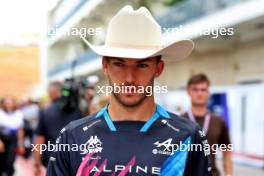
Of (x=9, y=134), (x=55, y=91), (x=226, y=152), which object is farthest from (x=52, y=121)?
(x=9, y=134)

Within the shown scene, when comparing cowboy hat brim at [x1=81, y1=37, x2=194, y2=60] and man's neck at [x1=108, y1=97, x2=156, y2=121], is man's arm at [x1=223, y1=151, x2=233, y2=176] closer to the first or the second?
cowboy hat brim at [x1=81, y1=37, x2=194, y2=60]

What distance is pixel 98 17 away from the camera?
3381 cm

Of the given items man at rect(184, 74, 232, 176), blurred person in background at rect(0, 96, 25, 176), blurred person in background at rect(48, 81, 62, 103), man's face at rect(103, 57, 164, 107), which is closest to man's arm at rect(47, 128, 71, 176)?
man's face at rect(103, 57, 164, 107)

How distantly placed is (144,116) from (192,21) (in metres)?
14.5

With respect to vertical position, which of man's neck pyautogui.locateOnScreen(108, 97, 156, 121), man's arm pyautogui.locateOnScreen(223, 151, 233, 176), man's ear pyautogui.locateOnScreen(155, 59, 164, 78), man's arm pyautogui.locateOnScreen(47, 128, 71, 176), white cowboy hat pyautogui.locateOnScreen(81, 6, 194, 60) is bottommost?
man's arm pyautogui.locateOnScreen(223, 151, 233, 176)

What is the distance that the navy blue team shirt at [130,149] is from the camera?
2.46m

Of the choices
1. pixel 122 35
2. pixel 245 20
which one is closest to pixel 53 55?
pixel 245 20

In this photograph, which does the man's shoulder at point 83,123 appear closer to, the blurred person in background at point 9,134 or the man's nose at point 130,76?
the man's nose at point 130,76

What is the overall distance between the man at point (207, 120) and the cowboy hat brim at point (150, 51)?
256cm

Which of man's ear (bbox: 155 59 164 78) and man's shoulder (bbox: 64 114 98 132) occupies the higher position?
man's ear (bbox: 155 59 164 78)

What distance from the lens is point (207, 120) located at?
525 centimetres

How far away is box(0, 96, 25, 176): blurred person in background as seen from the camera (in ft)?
32.8

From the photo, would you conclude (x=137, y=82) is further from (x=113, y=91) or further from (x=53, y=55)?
(x=53, y=55)

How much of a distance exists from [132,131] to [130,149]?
78 millimetres
